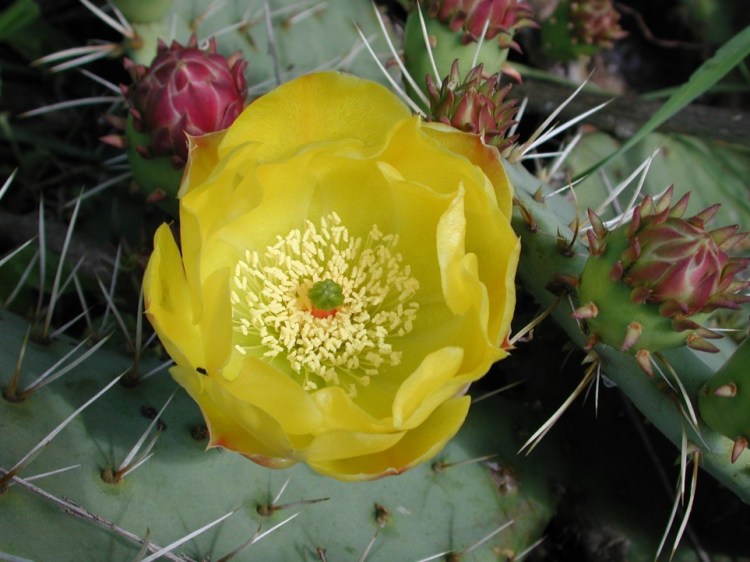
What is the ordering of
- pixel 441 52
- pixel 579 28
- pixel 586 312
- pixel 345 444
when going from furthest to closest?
pixel 579 28 → pixel 441 52 → pixel 586 312 → pixel 345 444

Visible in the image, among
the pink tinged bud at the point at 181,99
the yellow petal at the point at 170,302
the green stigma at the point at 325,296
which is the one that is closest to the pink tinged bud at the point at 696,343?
the green stigma at the point at 325,296

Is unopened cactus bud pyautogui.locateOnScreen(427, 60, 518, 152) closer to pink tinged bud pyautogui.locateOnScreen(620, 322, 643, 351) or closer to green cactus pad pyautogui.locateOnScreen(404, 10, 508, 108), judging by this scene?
green cactus pad pyautogui.locateOnScreen(404, 10, 508, 108)

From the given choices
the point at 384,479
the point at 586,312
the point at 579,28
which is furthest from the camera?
the point at 579,28

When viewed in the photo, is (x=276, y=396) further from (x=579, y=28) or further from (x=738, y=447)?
(x=579, y=28)

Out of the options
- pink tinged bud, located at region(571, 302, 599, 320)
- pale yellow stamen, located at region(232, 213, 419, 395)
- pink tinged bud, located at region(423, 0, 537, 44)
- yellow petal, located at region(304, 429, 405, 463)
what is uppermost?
pink tinged bud, located at region(423, 0, 537, 44)

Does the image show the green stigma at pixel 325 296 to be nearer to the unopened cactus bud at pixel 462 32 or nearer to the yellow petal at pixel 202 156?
the yellow petal at pixel 202 156

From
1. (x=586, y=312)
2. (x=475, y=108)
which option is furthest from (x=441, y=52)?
(x=586, y=312)

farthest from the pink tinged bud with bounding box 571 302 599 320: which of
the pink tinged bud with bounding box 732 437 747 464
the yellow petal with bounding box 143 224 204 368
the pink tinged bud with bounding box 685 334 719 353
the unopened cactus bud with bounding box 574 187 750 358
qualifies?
the yellow petal with bounding box 143 224 204 368
